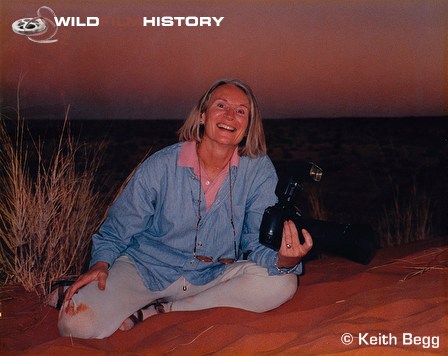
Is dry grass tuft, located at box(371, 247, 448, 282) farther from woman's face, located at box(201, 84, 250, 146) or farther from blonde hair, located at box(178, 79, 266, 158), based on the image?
woman's face, located at box(201, 84, 250, 146)

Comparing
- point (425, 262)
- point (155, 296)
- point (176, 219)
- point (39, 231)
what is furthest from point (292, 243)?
point (39, 231)

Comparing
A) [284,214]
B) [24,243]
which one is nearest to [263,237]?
[284,214]

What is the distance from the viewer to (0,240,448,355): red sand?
2.25 metres

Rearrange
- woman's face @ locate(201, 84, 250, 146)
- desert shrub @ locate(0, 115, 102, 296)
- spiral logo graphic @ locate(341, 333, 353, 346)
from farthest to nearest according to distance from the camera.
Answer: desert shrub @ locate(0, 115, 102, 296) → woman's face @ locate(201, 84, 250, 146) → spiral logo graphic @ locate(341, 333, 353, 346)

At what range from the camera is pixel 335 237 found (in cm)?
238

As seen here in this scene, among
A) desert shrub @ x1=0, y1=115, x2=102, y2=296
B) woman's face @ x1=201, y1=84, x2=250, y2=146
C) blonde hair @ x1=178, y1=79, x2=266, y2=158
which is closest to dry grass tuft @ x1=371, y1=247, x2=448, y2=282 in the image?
blonde hair @ x1=178, y1=79, x2=266, y2=158

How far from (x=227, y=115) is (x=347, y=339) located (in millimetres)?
1052

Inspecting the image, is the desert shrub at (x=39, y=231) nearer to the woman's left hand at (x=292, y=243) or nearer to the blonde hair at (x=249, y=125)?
the blonde hair at (x=249, y=125)

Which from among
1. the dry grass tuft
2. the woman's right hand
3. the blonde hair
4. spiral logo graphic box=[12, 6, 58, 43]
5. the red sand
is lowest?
the red sand

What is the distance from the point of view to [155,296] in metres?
2.87

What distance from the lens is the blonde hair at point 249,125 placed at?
283 centimetres

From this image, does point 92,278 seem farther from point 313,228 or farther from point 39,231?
point 313,228

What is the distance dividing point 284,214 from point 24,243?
151 cm

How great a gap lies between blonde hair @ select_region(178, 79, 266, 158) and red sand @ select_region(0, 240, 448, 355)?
2.34ft
